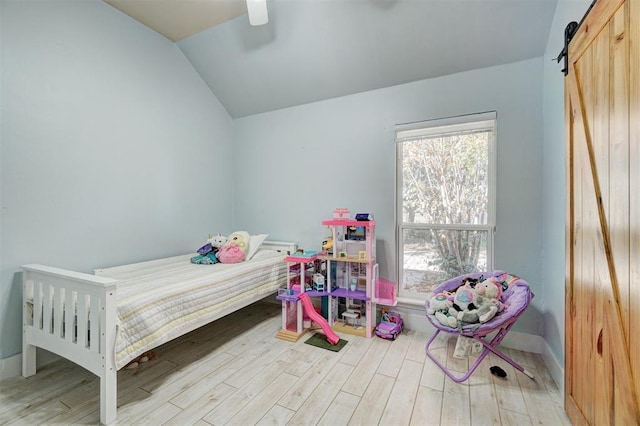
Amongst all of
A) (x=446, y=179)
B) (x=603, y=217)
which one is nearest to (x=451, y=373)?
(x=603, y=217)

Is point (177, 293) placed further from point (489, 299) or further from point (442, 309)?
point (489, 299)

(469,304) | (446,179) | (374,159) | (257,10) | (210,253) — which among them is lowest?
(469,304)

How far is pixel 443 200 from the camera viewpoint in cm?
252

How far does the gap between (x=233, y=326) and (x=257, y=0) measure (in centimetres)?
266

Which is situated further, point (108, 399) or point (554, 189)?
point (554, 189)

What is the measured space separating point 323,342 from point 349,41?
2.56 meters

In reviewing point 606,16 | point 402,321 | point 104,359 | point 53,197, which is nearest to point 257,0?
point 606,16

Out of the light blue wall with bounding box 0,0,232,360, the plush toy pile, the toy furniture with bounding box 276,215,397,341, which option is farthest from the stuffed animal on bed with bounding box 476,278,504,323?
the light blue wall with bounding box 0,0,232,360

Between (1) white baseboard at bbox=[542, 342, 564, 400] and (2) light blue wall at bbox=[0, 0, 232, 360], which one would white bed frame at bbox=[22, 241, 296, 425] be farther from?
(1) white baseboard at bbox=[542, 342, 564, 400]

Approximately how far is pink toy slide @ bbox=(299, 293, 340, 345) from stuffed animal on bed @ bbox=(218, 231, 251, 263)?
2.47 feet

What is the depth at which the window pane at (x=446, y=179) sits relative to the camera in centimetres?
239

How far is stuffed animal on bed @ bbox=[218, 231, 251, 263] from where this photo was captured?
106 inches

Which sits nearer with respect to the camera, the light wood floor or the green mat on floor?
the light wood floor

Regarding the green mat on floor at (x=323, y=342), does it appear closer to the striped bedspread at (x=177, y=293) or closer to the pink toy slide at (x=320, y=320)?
the pink toy slide at (x=320, y=320)
